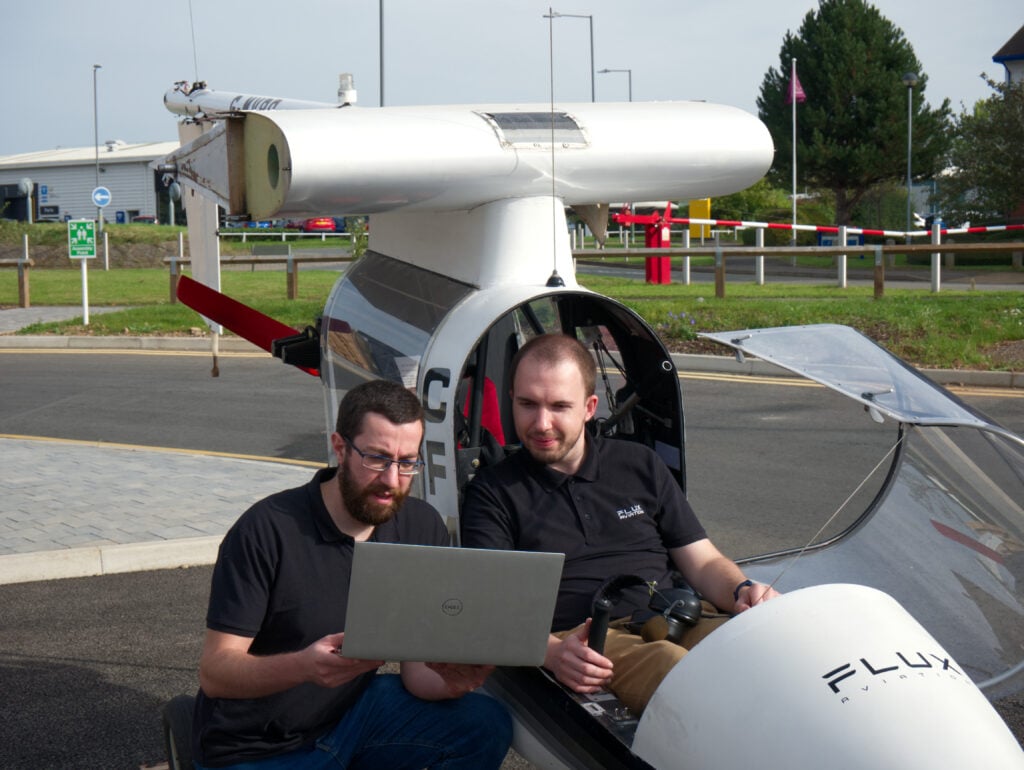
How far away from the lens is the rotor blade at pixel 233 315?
21.2 feet

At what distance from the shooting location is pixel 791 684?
288cm

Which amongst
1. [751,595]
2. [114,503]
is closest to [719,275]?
[114,503]

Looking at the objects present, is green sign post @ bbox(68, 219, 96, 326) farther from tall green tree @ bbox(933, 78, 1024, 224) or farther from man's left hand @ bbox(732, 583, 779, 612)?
tall green tree @ bbox(933, 78, 1024, 224)

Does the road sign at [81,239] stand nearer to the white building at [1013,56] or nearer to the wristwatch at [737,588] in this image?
the wristwatch at [737,588]

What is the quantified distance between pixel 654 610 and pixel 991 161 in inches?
1219

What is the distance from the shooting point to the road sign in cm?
1917

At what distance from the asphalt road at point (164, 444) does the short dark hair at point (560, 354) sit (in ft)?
4.83

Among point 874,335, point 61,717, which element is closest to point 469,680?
point 61,717

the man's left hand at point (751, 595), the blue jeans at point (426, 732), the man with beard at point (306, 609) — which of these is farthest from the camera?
the man's left hand at point (751, 595)

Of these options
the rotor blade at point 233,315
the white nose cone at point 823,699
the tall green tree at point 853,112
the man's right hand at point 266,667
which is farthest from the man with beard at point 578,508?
the tall green tree at point 853,112

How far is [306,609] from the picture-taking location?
3.44 m

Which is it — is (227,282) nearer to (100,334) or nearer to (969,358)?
(100,334)

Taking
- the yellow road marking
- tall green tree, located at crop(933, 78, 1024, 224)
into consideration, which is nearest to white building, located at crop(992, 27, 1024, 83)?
tall green tree, located at crop(933, 78, 1024, 224)

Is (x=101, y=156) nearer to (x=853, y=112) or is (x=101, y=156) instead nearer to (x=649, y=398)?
(x=853, y=112)
